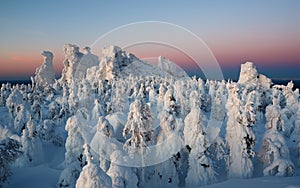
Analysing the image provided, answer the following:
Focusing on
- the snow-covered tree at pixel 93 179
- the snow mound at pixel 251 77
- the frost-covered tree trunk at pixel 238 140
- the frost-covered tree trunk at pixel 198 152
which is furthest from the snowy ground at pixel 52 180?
the snow mound at pixel 251 77

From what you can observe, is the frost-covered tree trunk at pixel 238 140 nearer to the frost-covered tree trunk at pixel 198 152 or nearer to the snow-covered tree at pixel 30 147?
the frost-covered tree trunk at pixel 198 152

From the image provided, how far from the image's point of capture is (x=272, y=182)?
70.3 ft

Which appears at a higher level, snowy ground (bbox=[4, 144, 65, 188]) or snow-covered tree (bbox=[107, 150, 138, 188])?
snow-covered tree (bbox=[107, 150, 138, 188])

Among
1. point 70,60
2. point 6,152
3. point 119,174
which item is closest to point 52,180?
point 6,152

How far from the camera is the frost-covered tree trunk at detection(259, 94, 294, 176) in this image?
24984mm

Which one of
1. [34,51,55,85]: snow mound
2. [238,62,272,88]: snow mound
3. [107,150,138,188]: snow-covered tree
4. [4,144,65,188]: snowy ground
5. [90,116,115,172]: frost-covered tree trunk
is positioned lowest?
[4,144,65,188]: snowy ground

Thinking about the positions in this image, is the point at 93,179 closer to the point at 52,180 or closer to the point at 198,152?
the point at 198,152

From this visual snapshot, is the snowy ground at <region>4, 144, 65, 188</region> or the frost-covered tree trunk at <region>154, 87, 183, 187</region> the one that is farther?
the snowy ground at <region>4, 144, 65, 188</region>

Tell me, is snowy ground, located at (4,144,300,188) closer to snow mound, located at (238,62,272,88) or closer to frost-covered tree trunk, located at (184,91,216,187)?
frost-covered tree trunk, located at (184,91,216,187)

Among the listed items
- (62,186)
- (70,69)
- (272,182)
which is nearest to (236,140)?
(272,182)

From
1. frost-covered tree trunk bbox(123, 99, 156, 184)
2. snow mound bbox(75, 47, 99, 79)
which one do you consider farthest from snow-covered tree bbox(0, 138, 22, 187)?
snow mound bbox(75, 47, 99, 79)

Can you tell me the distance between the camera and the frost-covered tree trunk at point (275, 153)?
2498 cm

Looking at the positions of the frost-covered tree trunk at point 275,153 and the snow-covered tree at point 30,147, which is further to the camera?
the snow-covered tree at point 30,147

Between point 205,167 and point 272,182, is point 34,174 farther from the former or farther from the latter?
point 272,182
